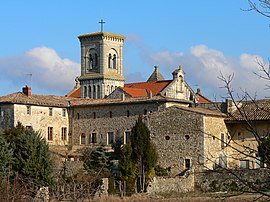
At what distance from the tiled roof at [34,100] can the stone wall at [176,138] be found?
40.3 feet

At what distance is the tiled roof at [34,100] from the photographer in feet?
191

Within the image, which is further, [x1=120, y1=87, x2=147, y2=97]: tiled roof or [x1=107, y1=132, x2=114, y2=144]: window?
[x1=120, y1=87, x2=147, y2=97]: tiled roof

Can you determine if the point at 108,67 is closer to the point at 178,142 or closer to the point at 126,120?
the point at 126,120

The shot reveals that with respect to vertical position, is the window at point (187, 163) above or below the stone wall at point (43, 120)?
below

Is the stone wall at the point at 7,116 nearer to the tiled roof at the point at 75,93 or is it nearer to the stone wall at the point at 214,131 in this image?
the stone wall at the point at 214,131

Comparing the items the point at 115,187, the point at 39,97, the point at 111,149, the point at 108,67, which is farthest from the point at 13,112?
the point at 108,67

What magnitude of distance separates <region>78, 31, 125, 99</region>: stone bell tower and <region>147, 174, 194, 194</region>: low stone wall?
42.8 metres

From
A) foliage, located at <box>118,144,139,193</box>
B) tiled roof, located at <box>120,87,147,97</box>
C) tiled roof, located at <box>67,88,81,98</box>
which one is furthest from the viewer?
tiled roof, located at <box>67,88,81,98</box>

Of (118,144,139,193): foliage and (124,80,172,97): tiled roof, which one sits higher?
(124,80,172,97): tiled roof

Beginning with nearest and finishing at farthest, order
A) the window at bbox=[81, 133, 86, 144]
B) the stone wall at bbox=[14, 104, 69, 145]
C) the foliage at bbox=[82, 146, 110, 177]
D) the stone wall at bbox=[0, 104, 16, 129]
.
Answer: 1. the foliage at bbox=[82, 146, 110, 177]
2. the stone wall at bbox=[0, 104, 16, 129]
3. the stone wall at bbox=[14, 104, 69, 145]
4. the window at bbox=[81, 133, 86, 144]

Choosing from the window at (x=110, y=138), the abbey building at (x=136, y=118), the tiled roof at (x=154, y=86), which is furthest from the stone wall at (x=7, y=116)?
the tiled roof at (x=154, y=86)

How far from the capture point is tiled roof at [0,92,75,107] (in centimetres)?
5814

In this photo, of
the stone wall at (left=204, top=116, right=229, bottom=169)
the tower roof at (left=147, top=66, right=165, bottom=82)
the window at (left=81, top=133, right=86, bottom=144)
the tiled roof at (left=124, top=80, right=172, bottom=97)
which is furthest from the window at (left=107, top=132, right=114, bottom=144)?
the tower roof at (left=147, top=66, right=165, bottom=82)

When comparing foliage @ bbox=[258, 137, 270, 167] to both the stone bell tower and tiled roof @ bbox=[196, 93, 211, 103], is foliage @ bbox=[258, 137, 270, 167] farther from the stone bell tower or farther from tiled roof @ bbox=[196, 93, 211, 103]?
the stone bell tower
